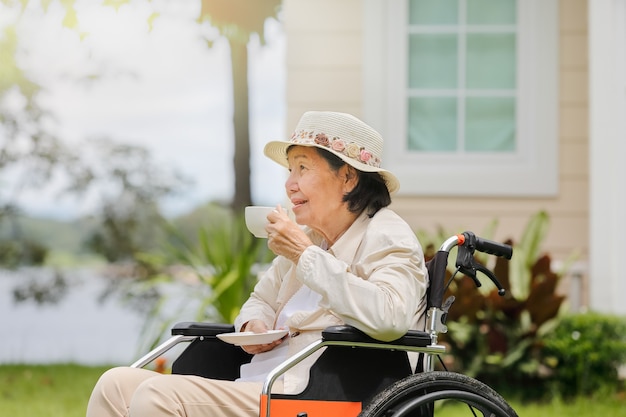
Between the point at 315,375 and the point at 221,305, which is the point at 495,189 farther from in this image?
the point at 315,375

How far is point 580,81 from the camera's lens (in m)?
5.76

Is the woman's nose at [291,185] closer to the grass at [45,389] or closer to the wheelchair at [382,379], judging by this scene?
the wheelchair at [382,379]

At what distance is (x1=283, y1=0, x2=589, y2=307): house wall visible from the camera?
18.5 feet

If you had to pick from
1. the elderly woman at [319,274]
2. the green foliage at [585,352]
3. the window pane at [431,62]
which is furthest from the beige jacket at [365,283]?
the window pane at [431,62]

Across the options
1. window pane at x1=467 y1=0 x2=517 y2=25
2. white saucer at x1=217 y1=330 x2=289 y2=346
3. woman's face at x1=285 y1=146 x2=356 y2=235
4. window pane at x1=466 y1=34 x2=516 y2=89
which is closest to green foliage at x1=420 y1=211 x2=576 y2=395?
window pane at x1=466 y1=34 x2=516 y2=89

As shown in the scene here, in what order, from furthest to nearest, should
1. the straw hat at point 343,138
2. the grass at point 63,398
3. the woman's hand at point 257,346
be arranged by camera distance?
the grass at point 63,398 < the woman's hand at point 257,346 < the straw hat at point 343,138

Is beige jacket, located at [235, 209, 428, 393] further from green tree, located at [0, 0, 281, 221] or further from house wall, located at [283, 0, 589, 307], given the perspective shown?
Result: green tree, located at [0, 0, 281, 221]

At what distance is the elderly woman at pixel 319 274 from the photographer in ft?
7.60

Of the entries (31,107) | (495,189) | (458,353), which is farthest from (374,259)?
(31,107)

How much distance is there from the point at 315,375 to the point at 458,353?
297 centimetres

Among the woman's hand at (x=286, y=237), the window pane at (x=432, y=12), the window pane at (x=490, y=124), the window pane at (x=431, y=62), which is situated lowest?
the woman's hand at (x=286, y=237)

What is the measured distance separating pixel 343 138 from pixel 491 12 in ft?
11.5

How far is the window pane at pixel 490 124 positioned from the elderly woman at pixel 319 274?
3.14 meters

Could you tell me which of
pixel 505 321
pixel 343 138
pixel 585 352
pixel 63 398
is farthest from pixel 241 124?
pixel 343 138
